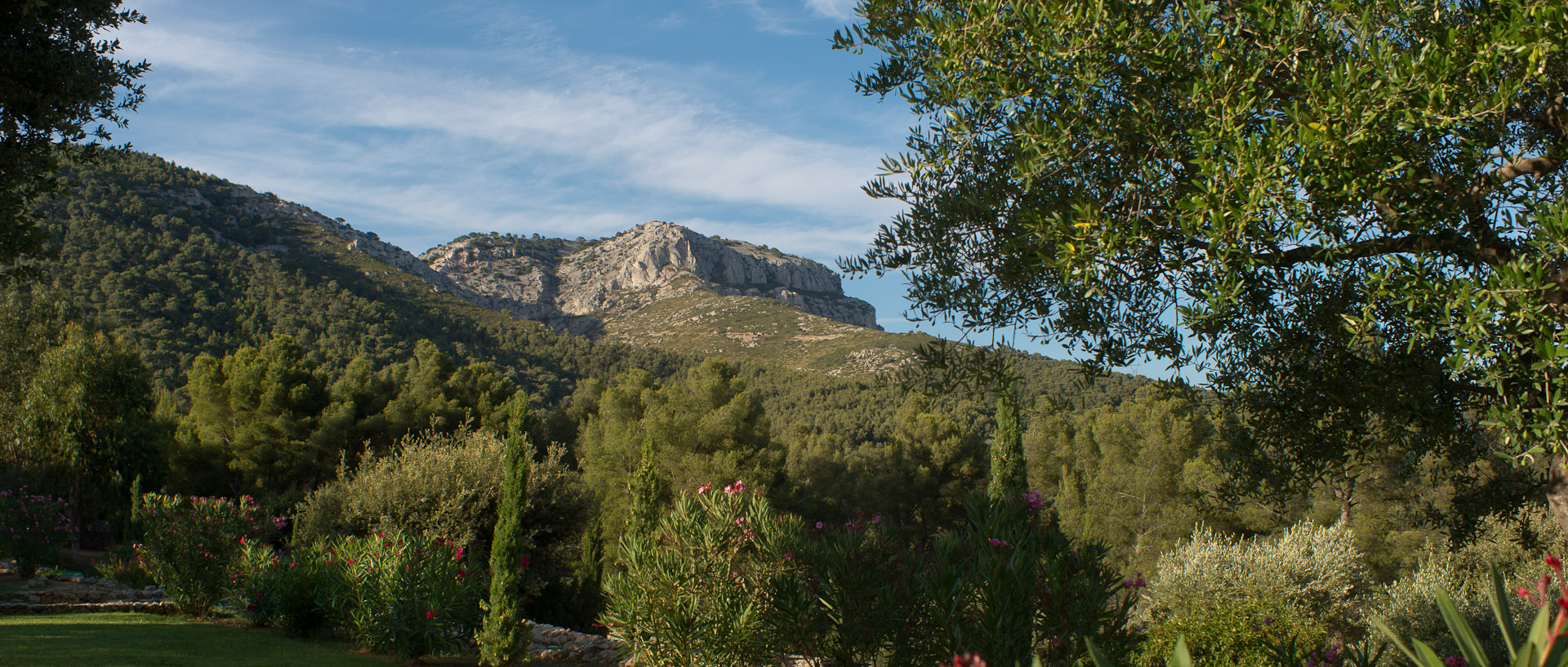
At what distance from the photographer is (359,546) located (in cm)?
1060

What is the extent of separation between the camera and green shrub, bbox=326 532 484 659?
10.0 m

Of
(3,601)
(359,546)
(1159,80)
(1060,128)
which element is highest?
(1159,80)

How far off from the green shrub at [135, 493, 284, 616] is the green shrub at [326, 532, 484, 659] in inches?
167

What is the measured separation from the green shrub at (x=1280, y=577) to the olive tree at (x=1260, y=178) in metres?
9.21

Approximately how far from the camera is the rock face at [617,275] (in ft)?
400

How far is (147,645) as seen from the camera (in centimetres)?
954

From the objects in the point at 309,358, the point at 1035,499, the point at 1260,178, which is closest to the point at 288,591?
the point at 1035,499

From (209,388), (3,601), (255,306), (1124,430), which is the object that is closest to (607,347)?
(255,306)

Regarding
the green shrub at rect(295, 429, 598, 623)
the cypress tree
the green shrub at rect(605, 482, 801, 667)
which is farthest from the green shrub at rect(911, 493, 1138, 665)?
the green shrub at rect(295, 429, 598, 623)

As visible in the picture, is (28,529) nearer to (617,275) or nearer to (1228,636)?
(1228,636)

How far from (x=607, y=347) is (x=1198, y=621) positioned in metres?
73.5

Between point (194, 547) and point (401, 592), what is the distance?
5709 millimetres

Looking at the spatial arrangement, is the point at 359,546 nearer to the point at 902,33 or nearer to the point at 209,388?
the point at 902,33

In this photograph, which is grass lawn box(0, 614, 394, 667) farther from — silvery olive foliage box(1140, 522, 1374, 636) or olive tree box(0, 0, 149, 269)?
silvery olive foliage box(1140, 522, 1374, 636)
